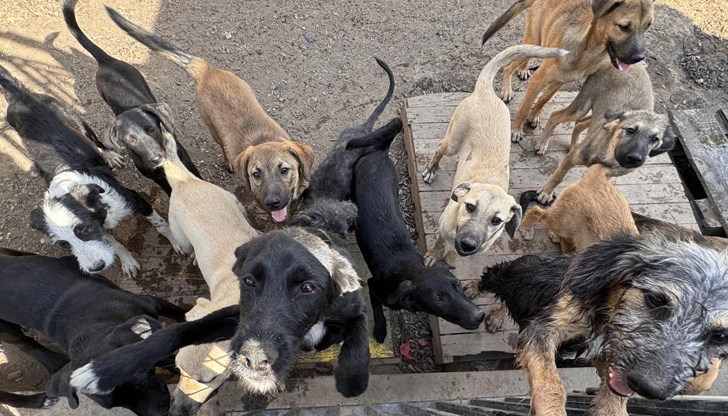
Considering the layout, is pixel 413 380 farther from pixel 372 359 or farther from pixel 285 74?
pixel 285 74

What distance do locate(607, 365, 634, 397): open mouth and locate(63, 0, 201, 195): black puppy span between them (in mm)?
3936

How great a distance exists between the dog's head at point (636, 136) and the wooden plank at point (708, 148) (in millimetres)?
1271

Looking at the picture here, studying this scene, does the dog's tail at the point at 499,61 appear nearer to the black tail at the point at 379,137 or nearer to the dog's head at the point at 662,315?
the black tail at the point at 379,137

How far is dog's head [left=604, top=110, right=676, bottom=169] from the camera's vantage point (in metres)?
3.89

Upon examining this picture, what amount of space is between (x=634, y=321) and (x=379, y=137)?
2861 millimetres

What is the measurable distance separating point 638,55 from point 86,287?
529cm

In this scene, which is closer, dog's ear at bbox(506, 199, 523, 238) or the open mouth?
the open mouth

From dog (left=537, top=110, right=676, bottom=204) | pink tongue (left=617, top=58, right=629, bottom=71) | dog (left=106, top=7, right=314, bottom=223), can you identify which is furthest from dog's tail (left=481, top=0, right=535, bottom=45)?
dog (left=106, top=7, right=314, bottom=223)

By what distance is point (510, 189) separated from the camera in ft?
15.9

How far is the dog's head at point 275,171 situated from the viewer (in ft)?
13.1

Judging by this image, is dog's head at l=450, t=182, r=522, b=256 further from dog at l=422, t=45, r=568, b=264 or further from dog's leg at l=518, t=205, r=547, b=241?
dog's leg at l=518, t=205, r=547, b=241

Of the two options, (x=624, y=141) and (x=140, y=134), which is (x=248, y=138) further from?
(x=624, y=141)

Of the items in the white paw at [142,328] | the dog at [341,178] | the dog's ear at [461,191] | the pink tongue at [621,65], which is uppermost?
the pink tongue at [621,65]

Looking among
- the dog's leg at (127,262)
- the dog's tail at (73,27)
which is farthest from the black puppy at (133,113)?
the dog's leg at (127,262)
